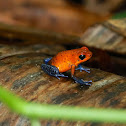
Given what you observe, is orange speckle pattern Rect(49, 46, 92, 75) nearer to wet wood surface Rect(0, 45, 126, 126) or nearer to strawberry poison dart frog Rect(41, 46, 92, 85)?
strawberry poison dart frog Rect(41, 46, 92, 85)

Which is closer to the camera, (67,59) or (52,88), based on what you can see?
(52,88)

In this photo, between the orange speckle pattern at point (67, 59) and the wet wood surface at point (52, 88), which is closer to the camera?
the wet wood surface at point (52, 88)

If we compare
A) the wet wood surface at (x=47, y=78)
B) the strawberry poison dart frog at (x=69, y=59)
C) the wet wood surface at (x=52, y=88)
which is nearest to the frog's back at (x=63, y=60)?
the strawberry poison dart frog at (x=69, y=59)

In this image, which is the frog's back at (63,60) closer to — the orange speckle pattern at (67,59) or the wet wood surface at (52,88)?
the orange speckle pattern at (67,59)

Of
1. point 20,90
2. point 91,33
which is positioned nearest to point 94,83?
point 20,90

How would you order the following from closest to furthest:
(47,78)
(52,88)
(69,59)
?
(52,88) → (47,78) → (69,59)

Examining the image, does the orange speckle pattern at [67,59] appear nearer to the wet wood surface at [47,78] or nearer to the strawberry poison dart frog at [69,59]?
the strawberry poison dart frog at [69,59]

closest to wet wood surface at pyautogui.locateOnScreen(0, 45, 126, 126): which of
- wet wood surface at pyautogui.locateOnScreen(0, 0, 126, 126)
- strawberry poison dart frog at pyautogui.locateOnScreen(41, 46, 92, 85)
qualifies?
wet wood surface at pyautogui.locateOnScreen(0, 0, 126, 126)

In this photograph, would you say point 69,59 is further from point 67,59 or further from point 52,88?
point 52,88

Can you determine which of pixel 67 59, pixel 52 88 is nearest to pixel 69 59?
pixel 67 59
